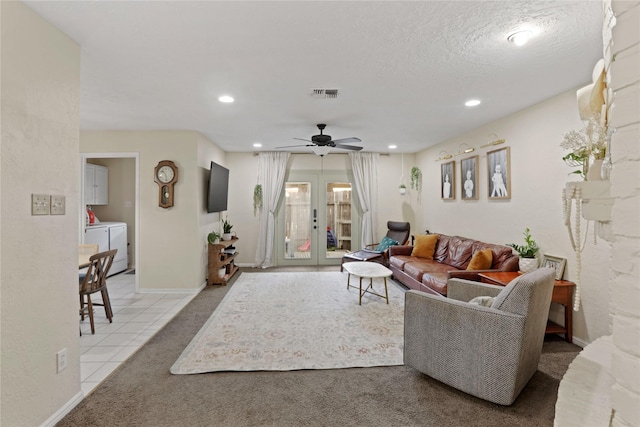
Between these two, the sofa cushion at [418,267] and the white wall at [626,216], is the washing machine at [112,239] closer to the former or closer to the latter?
the sofa cushion at [418,267]

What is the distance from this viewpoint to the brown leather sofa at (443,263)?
352 centimetres

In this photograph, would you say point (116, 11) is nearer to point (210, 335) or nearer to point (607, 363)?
point (210, 335)

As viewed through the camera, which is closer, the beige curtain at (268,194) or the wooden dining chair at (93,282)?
the wooden dining chair at (93,282)

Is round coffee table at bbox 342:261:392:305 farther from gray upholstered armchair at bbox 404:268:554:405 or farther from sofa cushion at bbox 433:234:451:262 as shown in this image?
gray upholstered armchair at bbox 404:268:554:405

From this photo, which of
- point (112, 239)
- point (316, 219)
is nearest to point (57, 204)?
point (112, 239)

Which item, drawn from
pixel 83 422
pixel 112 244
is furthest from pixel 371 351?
pixel 112 244

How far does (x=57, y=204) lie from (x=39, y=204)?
5.0 inches

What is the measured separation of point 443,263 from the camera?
15.5 ft

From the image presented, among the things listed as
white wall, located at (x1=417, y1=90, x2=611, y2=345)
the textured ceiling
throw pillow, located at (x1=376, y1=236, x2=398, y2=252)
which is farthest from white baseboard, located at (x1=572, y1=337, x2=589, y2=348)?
throw pillow, located at (x1=376, y1=236, x2=398, y2=252)

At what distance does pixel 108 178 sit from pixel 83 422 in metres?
5.68

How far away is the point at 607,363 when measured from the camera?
1446 millimetres

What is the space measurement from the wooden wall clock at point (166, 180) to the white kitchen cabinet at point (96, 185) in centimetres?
200

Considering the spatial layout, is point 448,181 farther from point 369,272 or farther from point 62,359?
point 62,359

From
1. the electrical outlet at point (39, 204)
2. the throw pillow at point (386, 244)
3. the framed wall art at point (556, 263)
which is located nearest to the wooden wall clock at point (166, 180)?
the electrical outlet at point (39, 204)
